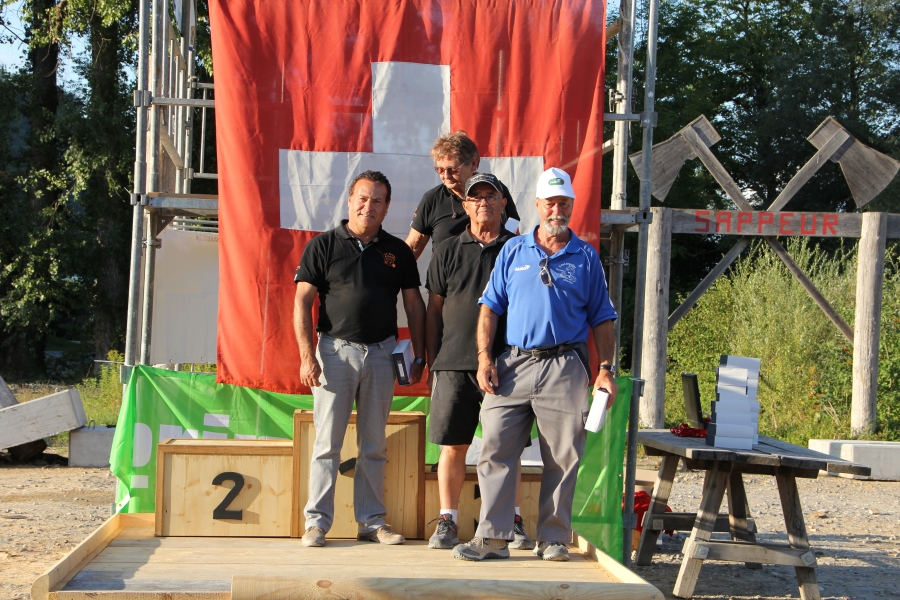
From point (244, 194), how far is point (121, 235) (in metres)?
12.4

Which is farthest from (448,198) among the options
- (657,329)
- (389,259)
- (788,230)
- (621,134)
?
(788,230)

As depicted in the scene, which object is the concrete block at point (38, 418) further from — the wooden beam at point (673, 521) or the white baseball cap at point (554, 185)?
the white baseball cap at point (554, 185)

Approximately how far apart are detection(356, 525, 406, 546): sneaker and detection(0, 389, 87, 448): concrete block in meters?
4.91

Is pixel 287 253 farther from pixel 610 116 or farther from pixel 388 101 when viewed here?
pixel 610 116

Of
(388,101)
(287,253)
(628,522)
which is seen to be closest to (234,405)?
(287,253)

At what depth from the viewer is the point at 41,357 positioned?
722 inches

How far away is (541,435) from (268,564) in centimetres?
128

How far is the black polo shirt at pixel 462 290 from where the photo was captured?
4.21 metres

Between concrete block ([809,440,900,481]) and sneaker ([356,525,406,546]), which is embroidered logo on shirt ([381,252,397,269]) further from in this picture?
concrete block ([809,440,900,481])

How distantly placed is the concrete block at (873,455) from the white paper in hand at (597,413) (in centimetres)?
569

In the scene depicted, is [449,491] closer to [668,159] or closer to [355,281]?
[355,281]

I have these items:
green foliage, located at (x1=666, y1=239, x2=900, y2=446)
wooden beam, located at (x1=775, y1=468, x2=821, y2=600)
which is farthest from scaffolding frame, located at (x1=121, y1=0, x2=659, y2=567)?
green foliage, located at (x1=666, y1=239, x2=900, y2=446)

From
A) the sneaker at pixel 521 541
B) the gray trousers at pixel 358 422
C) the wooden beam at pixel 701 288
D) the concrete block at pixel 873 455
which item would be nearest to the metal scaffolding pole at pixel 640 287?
the sneaker at pixel 521 541

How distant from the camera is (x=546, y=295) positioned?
13.2 feet
